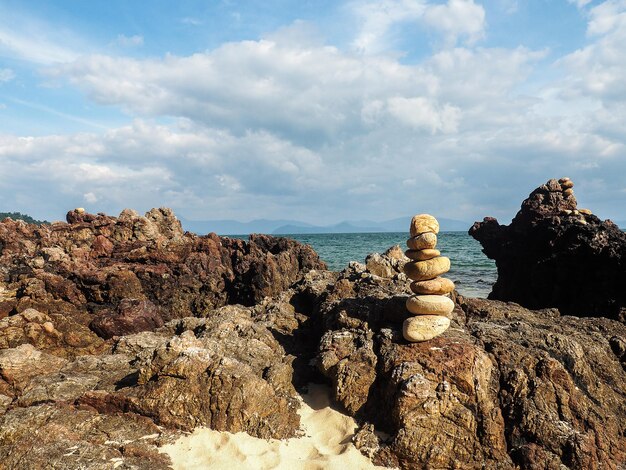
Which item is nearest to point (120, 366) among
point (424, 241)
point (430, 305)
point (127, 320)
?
point (127, 320)

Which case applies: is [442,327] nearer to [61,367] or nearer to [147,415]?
[147,415]

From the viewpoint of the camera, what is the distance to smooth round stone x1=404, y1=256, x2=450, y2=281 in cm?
779

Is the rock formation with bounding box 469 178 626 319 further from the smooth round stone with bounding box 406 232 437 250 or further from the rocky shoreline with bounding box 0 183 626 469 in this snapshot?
the smooth round stone with bounding box 406 232 437 250

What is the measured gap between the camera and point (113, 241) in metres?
22.0

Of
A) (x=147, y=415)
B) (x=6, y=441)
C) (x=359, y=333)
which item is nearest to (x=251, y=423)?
(x=147, y=415)

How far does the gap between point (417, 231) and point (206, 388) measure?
15.6 feet

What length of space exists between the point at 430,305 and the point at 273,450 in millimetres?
3624

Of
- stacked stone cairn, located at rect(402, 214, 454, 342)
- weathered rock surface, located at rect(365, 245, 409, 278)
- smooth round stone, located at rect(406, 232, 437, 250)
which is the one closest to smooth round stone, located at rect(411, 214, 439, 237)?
stacked stone cairn, located at rect(402, 214, 454, 342)

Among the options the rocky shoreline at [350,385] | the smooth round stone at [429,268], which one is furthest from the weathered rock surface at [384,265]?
the smooth round stone at [429,268]

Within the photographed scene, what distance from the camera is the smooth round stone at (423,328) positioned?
7.30 metres

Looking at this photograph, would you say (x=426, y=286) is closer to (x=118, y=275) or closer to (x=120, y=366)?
(x=120, y=366)

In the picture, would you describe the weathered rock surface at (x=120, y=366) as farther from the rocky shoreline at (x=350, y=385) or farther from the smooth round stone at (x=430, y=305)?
the smooth round stone at (x=430, y=305)

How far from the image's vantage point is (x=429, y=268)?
7.80 metres

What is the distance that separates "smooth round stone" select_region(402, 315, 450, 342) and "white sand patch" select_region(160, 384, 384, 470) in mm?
1788
